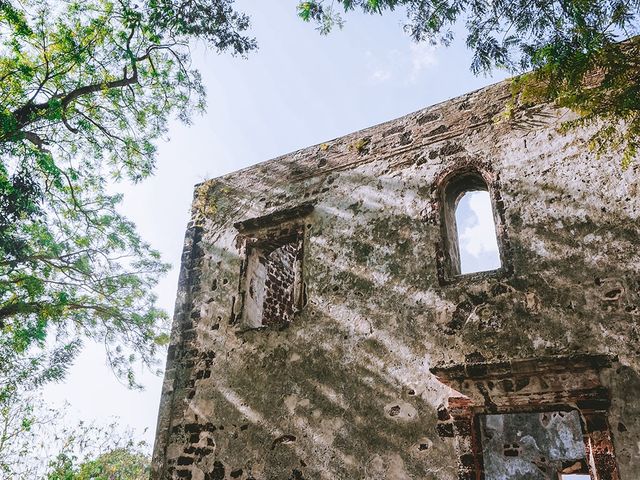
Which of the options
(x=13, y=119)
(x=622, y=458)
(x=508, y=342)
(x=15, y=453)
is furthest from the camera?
(x=15, y=453)

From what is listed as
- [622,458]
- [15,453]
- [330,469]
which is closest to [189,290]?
[330,469]

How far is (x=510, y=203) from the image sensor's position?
16.7ft

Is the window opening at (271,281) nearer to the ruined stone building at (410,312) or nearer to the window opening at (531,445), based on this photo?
the ruined stone building at (410,312)

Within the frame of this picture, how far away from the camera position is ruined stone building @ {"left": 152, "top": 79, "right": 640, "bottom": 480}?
13.9ft

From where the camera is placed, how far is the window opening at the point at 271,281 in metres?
6.28

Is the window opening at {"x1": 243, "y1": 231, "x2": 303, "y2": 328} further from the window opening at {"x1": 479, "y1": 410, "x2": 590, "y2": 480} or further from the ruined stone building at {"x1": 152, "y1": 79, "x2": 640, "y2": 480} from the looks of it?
the window opening at {"x1": 479, "y1": 410, "x2": 590, "y2": 480}

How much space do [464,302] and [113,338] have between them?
9225 millimetres

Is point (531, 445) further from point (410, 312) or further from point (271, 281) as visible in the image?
point (271, 281)

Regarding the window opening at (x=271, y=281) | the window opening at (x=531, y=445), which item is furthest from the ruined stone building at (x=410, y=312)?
the window opening at (x=531, y=445)

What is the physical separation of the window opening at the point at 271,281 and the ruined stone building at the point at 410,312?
34mm

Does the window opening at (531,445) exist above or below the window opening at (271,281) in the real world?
below

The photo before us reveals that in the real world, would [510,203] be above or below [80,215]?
below

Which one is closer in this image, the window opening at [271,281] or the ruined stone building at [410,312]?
the ruined stone building at [410,312]

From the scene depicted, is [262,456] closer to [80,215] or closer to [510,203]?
[510,203]
